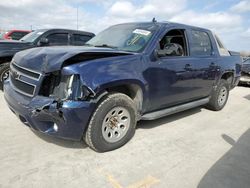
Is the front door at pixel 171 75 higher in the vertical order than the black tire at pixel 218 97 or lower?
higher

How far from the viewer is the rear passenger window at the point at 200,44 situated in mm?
4784

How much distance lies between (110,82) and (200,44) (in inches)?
107

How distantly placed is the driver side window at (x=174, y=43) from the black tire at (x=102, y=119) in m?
1.16

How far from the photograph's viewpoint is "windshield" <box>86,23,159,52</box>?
394cm

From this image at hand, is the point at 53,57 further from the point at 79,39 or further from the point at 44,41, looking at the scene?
the point at 79,39

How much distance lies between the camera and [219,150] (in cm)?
373

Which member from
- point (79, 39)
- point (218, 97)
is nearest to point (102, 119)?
point (218, 97)

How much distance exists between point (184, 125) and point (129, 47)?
192cm

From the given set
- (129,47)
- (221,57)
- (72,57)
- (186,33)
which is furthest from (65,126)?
(221,57)

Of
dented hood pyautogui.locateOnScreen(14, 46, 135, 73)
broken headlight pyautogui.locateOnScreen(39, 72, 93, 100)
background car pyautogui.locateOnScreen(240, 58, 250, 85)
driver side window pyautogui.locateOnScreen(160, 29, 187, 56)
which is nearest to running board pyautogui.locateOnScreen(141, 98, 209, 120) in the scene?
driver side window pyautogui.locateOnScreen(160, 29, 187, 56)

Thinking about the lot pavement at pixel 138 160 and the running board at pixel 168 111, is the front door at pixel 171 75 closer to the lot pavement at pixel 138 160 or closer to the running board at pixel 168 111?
the running board at pixel 168 111

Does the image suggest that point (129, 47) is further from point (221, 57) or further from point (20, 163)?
point (221, 57)

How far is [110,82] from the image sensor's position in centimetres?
316

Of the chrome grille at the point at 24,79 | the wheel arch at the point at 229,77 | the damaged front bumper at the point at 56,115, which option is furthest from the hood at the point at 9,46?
the wheel arch at the point at 229,77
